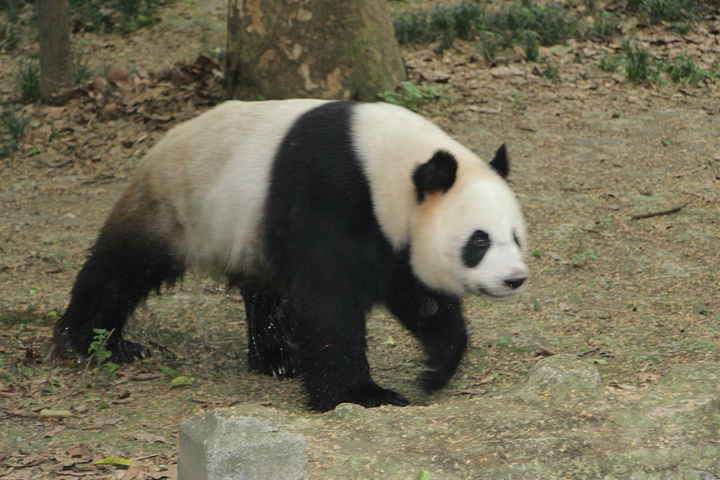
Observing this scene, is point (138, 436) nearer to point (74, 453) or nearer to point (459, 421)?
point (74, 453)

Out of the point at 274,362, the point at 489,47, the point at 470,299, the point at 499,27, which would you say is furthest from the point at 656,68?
the point at 274,362

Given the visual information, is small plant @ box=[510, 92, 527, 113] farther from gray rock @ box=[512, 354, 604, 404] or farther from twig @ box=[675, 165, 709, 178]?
gray rock @ box=[512, 354, 604, 404]

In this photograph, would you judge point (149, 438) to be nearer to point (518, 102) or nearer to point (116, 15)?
point (518, 102)

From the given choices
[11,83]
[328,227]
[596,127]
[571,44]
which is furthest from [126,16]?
[328,227]

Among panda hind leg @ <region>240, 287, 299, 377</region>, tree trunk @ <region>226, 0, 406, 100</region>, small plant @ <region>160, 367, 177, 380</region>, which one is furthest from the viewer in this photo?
tree trunk @ <region>226, 0, 406, 100</region>

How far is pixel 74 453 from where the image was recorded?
332 cm

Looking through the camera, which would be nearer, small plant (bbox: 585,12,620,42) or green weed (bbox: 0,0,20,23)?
small plant (bbox: 585,12,620,42)

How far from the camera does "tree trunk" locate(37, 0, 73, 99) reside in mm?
8812

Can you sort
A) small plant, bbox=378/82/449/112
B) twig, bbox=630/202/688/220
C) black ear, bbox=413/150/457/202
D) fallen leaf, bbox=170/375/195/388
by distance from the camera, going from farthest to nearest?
1. small plant, bbox=378/82/449/112
2. twig, bbox=630/202/688/220
3. fallen leaf, bbox=170/375/195/388
4. black ear, bbox=413/150/457/202

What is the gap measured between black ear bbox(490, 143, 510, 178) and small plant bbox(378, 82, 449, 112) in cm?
372

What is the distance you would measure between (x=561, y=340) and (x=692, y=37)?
6.96 metres

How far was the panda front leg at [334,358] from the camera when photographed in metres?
3.85

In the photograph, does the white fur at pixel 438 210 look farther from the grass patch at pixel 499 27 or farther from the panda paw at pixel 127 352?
the grass patch at pixel 499 27

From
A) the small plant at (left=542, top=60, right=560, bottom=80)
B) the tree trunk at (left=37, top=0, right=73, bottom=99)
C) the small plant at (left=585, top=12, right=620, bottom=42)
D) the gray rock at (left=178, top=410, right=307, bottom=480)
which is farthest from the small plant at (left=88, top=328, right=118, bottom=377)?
the small plant at (left=585, top=12, right=620, bottom=42)
